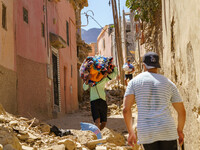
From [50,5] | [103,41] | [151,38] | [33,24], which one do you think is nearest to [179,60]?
[151,38]

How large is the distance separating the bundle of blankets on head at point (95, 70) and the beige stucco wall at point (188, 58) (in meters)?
1.92

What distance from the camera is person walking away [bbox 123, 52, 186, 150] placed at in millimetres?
3176

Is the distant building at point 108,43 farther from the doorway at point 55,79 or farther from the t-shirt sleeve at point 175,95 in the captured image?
the t-shirt sleeve at point 175,95

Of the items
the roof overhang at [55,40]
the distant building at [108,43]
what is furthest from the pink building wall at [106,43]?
the roof overhang at [55,40]

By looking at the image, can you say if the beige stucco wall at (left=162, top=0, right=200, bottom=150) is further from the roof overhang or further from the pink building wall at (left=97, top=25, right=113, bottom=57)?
the pink building wall at (left=97, top=25, right=113, bottom=57)

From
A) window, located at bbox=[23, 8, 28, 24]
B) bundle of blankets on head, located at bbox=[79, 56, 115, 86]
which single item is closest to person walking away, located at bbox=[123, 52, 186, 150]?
bundle of blankets on head, located at bbox=[79, 56, 115, 86]

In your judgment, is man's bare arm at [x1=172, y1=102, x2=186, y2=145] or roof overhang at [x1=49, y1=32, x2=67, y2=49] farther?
roof overhang at [x1=49, y1=32, x2=67, y2=49]

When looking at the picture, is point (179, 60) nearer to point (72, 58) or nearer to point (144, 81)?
point (144, 81)

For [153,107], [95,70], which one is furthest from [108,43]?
[153,107]

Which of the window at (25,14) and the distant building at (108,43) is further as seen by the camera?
the distant building at (108,43)

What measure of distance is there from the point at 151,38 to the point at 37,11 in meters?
4.11

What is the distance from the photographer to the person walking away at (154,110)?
3.18 m

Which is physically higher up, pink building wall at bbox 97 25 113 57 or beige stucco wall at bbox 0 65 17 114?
pink building wall at bbox 97 25 113 57

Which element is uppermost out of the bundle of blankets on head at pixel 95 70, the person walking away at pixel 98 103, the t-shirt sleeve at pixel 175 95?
the bundle of blankets on head at pixel 95 70
